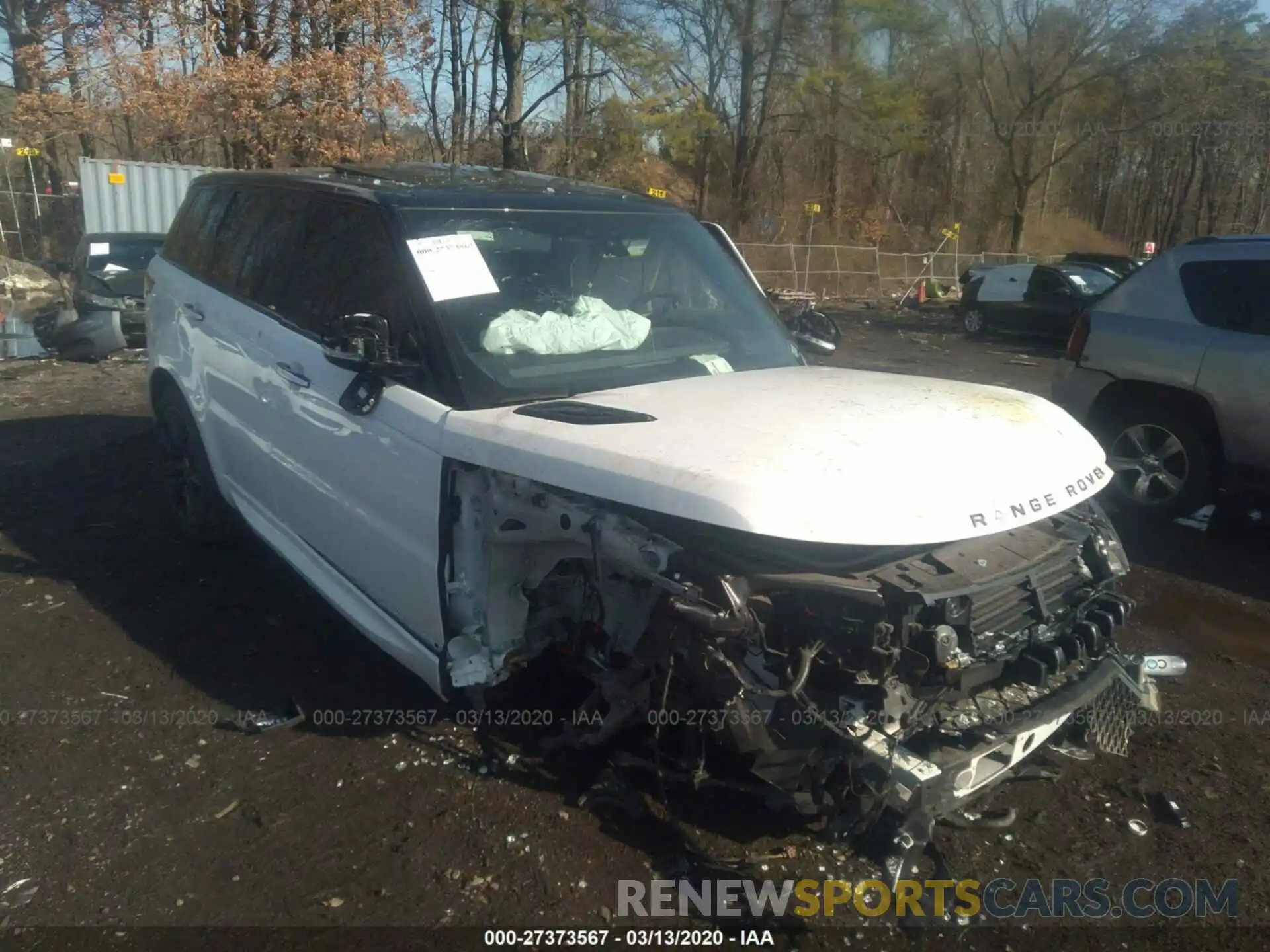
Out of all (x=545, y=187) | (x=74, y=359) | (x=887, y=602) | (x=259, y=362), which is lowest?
(x=74, y=359)

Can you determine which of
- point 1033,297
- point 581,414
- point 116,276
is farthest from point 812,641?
point 1033,297

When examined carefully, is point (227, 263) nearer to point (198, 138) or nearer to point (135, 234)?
point (135, 234)

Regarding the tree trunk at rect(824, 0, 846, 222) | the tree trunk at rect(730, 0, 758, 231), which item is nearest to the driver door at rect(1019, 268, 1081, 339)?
the tree trunk at rect(824, 0, 846, 222)

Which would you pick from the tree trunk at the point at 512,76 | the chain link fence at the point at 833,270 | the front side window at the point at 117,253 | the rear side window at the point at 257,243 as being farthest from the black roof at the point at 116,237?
the chain link fence at the point at 833,270

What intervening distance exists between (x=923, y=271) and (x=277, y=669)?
3068 centimetres

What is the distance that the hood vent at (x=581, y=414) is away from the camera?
3.06m

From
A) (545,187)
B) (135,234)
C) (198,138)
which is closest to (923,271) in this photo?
(198,138)

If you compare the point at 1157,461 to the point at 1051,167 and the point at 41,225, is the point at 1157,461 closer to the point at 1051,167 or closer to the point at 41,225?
the point at 41,225

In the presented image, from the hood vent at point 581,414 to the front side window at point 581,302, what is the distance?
0.64 feet

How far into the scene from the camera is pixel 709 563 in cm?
275

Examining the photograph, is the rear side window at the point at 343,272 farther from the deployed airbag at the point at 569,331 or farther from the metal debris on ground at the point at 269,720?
the metal debris on ground at the point at 269,720

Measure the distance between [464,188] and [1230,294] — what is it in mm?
4876

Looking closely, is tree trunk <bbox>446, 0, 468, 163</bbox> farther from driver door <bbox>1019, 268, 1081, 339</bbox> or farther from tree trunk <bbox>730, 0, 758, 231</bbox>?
driver door <bbox>1019, 268, 1081, 339</bbox>

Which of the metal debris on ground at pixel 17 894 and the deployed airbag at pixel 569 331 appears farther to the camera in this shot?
the deployed airbag at pixel 569 331
